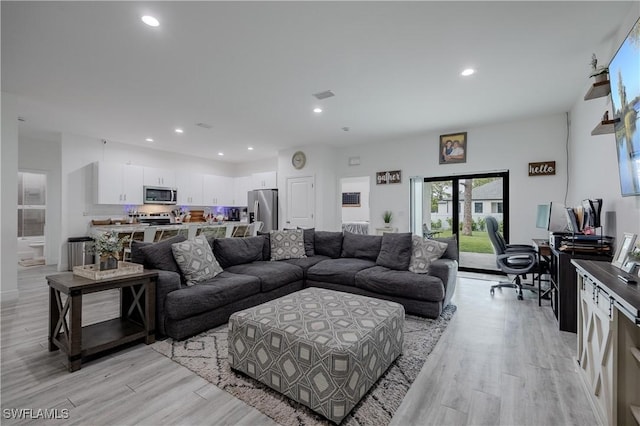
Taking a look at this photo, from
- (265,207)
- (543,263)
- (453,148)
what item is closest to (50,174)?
(265,207)

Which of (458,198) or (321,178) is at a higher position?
(321,178)

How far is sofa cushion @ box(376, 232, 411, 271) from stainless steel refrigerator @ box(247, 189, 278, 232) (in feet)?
12.6

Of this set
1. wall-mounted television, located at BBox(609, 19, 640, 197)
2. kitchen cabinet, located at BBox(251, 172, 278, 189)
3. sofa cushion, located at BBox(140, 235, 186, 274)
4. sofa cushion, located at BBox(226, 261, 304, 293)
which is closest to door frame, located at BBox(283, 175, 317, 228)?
kitchen cabinet, located at BBox(251, 172, 278, 189)

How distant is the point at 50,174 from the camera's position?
6406 mm

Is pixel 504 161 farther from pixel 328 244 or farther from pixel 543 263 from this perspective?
pixel 328 244

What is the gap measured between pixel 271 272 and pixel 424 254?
190 cm

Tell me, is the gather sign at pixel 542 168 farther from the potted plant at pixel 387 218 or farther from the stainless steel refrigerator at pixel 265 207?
the stainless steel refrigerator at pixel 265 207

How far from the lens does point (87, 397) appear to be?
1799 mm

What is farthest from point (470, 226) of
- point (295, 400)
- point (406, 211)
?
point (295, 400)

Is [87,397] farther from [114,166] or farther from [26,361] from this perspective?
[114,166]

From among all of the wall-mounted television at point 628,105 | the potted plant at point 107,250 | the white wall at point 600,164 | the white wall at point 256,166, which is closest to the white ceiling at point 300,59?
the white wall at point 600,164

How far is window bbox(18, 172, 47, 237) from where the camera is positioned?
20.9 ft

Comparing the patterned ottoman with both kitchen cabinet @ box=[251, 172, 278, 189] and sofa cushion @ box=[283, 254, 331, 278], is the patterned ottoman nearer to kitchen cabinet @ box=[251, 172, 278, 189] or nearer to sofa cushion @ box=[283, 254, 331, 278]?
sofa cushion @ box=[283, 254, 331, 278]

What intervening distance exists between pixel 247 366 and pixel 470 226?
Result: 4.92m
